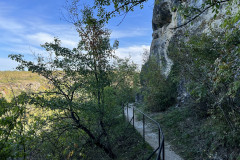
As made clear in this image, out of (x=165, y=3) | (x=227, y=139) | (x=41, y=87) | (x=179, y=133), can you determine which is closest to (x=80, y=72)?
(x=41, y=87)

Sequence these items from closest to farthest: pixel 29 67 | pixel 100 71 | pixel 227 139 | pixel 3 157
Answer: pixel 3 157 → pixel 227 139 → pixel 29 67 → pixel 100 71

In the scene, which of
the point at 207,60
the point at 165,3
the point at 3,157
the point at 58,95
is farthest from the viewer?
the point at 165,3

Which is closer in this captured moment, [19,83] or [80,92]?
[80,92]

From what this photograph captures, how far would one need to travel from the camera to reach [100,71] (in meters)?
7.02

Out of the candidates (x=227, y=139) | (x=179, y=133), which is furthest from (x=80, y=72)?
(x=227, y=139)

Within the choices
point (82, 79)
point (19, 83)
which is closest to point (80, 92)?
point (82, 79)

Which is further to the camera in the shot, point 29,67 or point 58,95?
point 58,95

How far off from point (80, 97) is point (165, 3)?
13.5 meters

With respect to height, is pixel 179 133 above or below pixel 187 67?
below

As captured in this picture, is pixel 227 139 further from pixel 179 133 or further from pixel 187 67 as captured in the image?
pixel 187 67

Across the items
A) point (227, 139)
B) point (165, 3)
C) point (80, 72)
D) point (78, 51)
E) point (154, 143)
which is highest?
point (165, 3)

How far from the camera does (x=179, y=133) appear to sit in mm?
6766

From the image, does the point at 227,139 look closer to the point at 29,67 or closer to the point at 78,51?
the point at 78,51

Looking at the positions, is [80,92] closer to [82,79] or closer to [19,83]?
[82,79]
